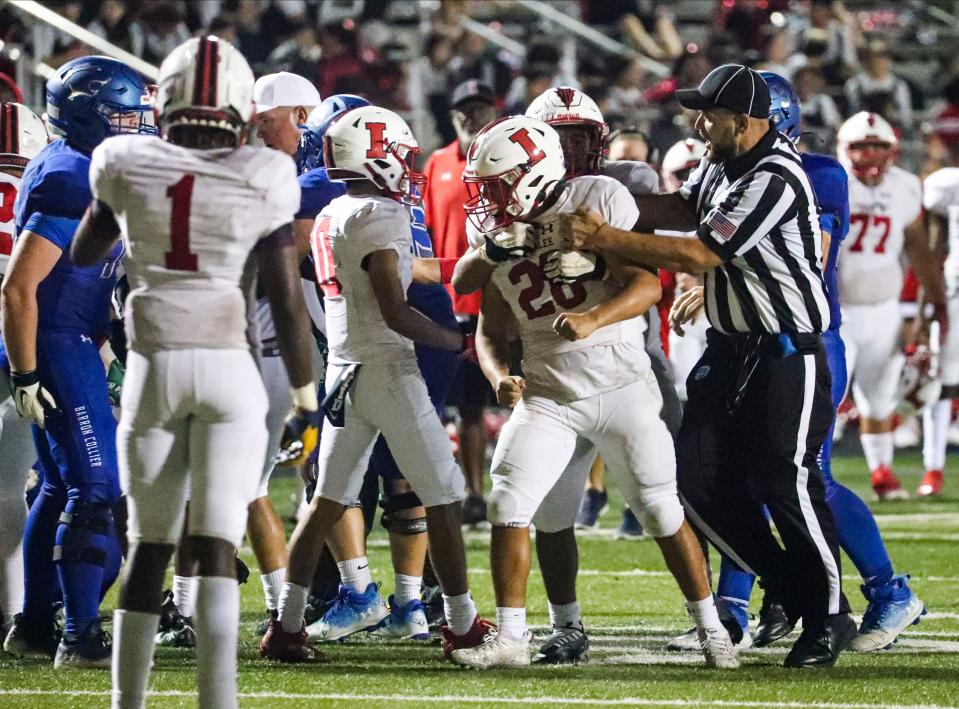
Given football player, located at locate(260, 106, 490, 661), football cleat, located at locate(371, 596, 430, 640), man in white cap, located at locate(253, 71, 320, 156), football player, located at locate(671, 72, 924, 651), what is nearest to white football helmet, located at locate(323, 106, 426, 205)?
football player, located at locate(260, 106, 490, 661)

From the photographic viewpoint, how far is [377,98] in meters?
13.3

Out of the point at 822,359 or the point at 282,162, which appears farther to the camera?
the point at 822,359

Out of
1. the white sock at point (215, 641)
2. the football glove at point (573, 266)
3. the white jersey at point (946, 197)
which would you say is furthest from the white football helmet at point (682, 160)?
the white sock at point (215, 641)

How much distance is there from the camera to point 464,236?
844 cm

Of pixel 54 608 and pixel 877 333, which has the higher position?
pixel 877 333

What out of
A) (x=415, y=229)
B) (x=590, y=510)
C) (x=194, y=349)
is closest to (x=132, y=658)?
(x=194, y=349)

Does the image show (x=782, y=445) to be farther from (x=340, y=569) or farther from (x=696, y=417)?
(x=340, y=569)

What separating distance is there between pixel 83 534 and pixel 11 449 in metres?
0.69

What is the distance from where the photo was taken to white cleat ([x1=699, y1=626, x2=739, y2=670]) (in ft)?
17.0

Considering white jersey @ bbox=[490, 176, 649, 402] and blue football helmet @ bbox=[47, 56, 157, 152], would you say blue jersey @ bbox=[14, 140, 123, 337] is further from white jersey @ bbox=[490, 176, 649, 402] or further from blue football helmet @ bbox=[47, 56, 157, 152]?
white jersey @ bbox=[490, 176, 649, 402]

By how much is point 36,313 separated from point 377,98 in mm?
8381

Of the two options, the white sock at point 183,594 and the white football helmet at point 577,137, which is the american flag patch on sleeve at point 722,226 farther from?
the white sock at point 183,594

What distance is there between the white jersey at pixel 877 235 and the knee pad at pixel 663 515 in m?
4.26

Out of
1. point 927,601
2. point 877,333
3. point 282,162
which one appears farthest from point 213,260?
point 877,333
